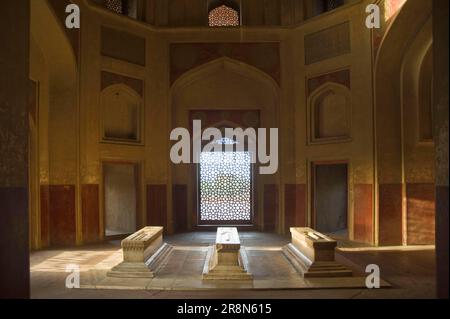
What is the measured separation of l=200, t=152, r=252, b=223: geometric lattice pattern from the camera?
10633 millimetres

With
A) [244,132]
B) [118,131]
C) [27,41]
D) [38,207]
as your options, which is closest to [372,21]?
[244,132]

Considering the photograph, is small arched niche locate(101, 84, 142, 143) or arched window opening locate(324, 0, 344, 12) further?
arched window opening locate(324, 0, 344, 12)

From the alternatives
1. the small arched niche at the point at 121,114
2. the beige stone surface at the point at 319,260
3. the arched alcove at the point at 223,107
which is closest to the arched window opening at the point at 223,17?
the arched alcove at the point at 223,107

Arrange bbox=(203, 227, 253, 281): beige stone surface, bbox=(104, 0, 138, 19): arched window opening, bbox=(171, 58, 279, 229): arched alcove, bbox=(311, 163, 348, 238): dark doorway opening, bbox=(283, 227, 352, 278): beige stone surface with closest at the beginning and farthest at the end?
bbox=(203, 227, 253, 281): beige stone surface
bbox=(283, 227, 352, 278): beige stone surface
bbox=(311, 163, 348, 238): dark doorway opening
bbox=(104, 0, 138, 19): arched window opening
bbox=(171, 58, 279, 229): arched alcove

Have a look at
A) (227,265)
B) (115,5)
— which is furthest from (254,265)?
(115,5)

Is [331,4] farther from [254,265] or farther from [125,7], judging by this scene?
[254,265]

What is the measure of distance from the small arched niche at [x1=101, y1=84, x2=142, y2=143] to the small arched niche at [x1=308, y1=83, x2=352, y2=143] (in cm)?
365

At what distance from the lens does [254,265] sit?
20.8 ft

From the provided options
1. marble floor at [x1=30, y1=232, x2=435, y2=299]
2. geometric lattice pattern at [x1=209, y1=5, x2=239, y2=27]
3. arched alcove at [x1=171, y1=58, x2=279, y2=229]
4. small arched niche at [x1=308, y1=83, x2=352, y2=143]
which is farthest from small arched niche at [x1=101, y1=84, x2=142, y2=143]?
small arched niche at [x1=308, y1=83, x2=352, y2=143]

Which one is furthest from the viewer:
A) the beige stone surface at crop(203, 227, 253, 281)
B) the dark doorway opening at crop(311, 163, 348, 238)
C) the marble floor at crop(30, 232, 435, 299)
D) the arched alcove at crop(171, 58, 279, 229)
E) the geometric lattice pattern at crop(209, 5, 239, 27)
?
the geometric lattice pattern at crop(209, 5, 239, 27)

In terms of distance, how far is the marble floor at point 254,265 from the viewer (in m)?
4.72

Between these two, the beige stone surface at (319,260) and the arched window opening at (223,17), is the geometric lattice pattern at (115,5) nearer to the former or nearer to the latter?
the arched window opening at (223,17)

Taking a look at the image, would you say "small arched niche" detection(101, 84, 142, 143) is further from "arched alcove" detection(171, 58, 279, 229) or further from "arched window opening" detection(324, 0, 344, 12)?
"arched window opening" detection(324, 0, 344, 12)

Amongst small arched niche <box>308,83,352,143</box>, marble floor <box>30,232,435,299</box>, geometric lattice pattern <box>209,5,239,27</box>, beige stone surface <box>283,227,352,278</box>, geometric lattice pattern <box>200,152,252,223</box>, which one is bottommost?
marble floor <box>30,232,435,299</box>
